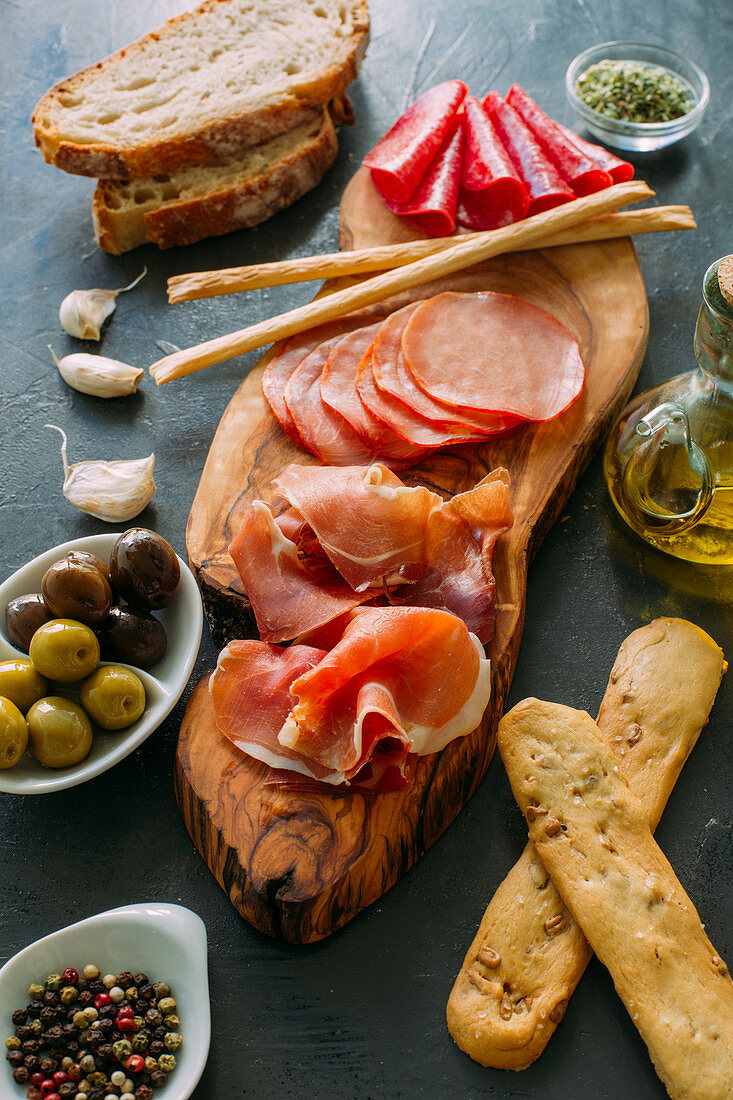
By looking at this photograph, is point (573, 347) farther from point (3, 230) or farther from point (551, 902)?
point (3, 230)

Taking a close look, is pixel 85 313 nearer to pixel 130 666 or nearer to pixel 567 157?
pixel 130 666

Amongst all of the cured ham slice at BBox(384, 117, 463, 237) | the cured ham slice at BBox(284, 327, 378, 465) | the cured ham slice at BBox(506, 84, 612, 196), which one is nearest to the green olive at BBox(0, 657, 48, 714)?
the cured ham slice at BBox(284, 327, 378, 465)

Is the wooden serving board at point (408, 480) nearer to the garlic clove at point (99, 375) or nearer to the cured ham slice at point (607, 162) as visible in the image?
the cured ham slice at point (607, 162)

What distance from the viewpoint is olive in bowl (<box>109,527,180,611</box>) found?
175cm

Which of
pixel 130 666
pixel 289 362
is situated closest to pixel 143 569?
pixel 130 666

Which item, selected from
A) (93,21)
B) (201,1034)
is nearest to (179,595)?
(201,1034)

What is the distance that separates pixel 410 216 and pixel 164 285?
75 cm

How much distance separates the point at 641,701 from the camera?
1.79 m

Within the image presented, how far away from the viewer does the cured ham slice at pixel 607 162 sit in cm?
253

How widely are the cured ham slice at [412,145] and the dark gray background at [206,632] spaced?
0.87ft

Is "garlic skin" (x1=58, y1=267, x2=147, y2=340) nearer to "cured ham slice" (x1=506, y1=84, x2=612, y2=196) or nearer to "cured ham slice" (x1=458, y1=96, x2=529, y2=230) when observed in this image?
"cured ham slice" (x1=458, y1=96, x2=529, y2=230)

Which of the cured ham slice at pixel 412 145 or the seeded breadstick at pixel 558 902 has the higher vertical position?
the cured ham slice at pixel 412 145

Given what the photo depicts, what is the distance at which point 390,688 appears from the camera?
1685mm

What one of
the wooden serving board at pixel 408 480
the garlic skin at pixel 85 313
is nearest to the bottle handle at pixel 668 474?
the wooden serving board at pixel 408 480
